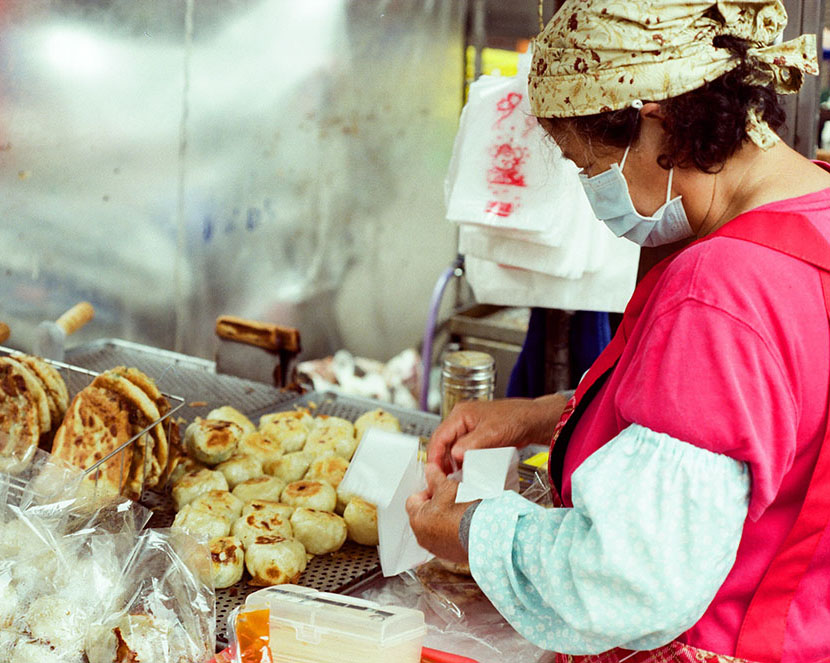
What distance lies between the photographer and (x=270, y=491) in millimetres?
1855

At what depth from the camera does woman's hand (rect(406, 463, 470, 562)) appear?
1.21 m

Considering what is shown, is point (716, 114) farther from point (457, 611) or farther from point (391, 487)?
point (457, 611)

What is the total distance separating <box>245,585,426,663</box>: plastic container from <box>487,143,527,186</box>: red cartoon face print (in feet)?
4.60

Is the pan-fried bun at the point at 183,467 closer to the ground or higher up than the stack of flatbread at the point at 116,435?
closer to the ground

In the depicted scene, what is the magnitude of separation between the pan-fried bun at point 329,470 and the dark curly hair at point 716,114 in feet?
3.55

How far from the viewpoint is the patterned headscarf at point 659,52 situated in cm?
108

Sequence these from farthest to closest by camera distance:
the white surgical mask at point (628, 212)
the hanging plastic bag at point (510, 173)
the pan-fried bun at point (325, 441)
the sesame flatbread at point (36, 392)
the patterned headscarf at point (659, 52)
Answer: the hanging plastic bag at point (510, 173) → the pan-fried bun at point (325, 441) → the sesame flatbread at point (36, 392) → the white surgical mask at point (628, 212) → the patterned headscarf at point (659, 52)

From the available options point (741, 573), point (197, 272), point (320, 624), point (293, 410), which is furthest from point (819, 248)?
point (197, 272)

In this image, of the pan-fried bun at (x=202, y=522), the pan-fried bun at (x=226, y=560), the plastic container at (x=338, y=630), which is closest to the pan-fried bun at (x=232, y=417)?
the pan-fried bun at (x=202, y=522)

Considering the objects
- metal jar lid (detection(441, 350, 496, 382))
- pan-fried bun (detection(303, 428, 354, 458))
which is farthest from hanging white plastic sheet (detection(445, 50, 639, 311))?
pan-fried bun (detection(303, 428, 354, 458))

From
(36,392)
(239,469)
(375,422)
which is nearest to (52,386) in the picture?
(36,392)

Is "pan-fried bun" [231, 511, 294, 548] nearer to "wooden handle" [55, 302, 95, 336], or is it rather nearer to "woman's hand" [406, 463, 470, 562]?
"woman's hand" [406, 463, 470, 562]

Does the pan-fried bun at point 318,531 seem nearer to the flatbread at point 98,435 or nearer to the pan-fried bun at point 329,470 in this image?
the pan-fried bun at point 329,470

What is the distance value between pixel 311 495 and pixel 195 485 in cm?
24
